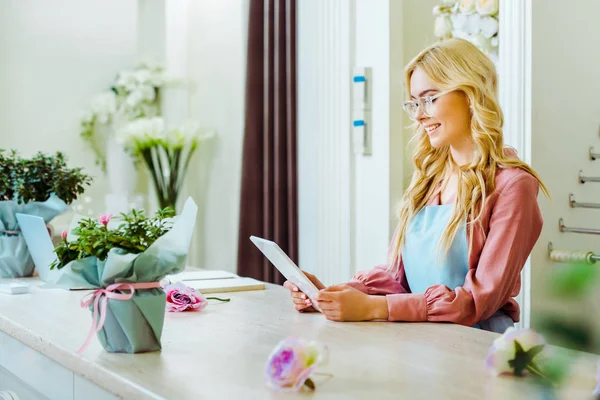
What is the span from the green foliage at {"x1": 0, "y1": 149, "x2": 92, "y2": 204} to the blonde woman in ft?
3.75

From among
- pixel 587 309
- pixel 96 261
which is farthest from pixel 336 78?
pixel 587 309

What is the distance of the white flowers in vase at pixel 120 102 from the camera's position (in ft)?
14.9

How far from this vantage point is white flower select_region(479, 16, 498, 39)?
306 centimetres

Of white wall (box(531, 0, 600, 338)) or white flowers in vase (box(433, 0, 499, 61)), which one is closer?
white wall (box(531, 0, 600, 338))

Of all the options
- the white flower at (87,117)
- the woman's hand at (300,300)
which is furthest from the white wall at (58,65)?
the woman's hand at (300,300)

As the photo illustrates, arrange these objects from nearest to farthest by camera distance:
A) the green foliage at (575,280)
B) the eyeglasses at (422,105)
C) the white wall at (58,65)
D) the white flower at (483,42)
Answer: the green foliage at (575,280)
the eyeglasses at (422,105)
the white flower at (483,42)
the white wall at (58,65)

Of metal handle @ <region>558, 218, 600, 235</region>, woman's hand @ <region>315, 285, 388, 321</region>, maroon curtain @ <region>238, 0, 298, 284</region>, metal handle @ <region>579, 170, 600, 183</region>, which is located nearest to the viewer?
woman's hand @ <region>315, 285, 388, 321</region>

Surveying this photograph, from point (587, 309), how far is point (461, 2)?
2960 mm

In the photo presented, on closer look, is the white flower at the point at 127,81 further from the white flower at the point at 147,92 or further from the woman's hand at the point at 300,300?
the woman's hand at the point at 300,300

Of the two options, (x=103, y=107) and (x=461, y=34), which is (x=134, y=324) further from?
(x=103, y=107)

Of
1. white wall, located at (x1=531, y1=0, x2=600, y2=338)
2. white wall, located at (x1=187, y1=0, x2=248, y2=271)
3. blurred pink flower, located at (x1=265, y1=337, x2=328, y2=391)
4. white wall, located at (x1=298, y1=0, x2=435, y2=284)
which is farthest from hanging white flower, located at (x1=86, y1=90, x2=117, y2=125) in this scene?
blurred pink flower, located at (x1=265, y1=337, x2=328, y2=391)

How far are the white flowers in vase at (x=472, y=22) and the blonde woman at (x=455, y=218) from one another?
107cm

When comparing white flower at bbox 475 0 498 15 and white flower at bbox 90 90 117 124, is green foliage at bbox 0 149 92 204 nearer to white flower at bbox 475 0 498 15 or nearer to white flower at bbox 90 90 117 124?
white flower at bbox 475 0 498 15

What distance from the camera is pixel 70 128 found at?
4562 millimetres
